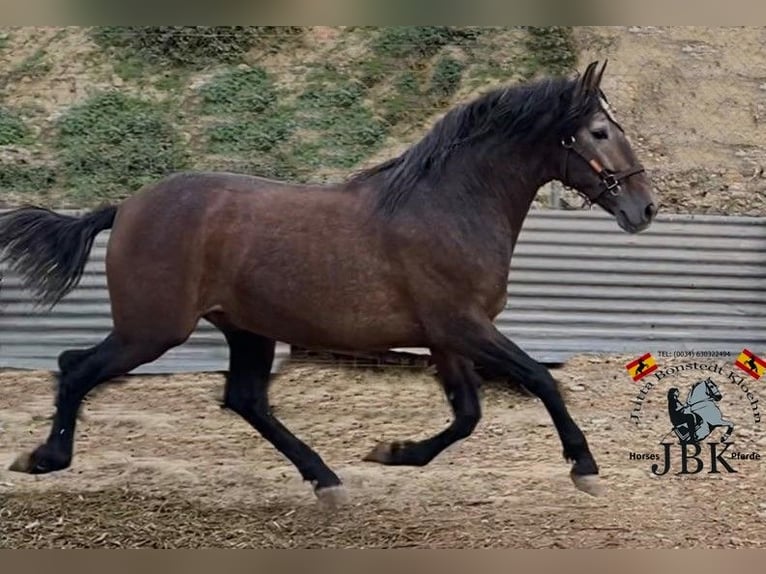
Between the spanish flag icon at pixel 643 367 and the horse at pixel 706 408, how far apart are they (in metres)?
0.23

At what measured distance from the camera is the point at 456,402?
15.6ft

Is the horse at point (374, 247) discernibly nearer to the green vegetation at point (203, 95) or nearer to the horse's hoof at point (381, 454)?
the horse's hoof at point (381, 454)

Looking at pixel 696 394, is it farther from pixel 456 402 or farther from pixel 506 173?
pixel 506 173

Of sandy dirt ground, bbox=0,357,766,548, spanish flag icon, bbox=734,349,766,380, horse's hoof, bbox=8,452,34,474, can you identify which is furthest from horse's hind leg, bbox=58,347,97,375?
spanish flag icon, bbox=734,349,766,380

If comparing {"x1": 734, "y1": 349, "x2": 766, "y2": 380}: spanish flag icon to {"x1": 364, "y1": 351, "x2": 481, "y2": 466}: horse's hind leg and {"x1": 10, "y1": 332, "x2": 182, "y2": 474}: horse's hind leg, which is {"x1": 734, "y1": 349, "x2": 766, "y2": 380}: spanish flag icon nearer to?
{"x1": 364, "y1": 351, "x2": 481, "y2": 466}: horse's hind leg

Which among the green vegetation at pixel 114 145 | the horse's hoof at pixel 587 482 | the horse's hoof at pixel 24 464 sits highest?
the green vegetation at pixel 114 145

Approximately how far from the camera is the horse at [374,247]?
14.8 feet

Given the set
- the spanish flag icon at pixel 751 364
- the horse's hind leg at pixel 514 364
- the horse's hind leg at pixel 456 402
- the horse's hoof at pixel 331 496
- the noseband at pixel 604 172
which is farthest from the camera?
the spanish flag icon at pixel 751 364

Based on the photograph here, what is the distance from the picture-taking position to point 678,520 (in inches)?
201

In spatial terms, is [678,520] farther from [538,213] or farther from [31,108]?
[31,108]

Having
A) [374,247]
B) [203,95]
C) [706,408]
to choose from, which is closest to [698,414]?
[706,408]

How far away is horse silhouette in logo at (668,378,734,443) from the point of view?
17.4 ft

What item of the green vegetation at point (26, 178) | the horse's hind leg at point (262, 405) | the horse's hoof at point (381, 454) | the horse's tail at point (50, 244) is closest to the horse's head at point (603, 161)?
the horse's hoof at point (381, 454)

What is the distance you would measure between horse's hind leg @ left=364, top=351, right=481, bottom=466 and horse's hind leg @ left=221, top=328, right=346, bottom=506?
402 mm
